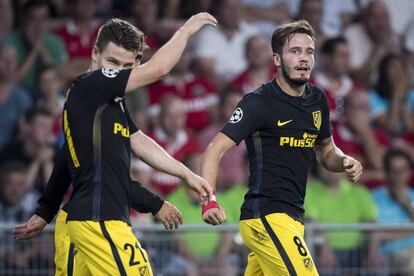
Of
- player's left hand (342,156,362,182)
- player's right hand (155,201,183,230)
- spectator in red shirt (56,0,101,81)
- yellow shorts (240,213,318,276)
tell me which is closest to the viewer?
player's right hand (155,201,183,230)

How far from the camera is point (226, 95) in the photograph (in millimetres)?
13227

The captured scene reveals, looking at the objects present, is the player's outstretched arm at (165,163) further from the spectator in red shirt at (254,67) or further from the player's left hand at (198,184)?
the spectator in red shirt at (254,67)

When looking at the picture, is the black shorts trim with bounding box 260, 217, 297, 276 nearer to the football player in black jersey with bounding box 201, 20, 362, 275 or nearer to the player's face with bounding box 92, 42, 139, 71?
the football player in black jersey with bounding box 201, 20, 362, 275

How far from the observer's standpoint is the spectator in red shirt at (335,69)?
1399 cm

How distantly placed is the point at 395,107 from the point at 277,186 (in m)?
6.62

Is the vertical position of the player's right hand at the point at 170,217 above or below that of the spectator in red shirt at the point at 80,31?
below

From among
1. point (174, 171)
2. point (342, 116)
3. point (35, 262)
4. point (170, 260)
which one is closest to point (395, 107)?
point (342, 116)

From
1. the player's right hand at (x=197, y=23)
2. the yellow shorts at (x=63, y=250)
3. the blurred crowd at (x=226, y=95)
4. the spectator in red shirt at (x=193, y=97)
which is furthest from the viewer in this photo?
the spectator in red shirt at (x=193, y=97)

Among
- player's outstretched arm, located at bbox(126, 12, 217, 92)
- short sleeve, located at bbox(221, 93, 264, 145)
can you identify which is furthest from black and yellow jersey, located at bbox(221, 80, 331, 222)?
player's outstretched arm, located at bbox(126, 12, 217, 92)

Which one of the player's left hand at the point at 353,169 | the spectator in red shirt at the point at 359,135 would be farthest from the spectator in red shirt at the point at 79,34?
the player's left hand at the point at 353,169

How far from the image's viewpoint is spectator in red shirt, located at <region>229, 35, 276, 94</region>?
13.7m

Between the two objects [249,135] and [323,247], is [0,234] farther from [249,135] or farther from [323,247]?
[249,135]

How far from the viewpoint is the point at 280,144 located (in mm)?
8031

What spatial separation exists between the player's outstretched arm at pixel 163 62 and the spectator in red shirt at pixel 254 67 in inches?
261
